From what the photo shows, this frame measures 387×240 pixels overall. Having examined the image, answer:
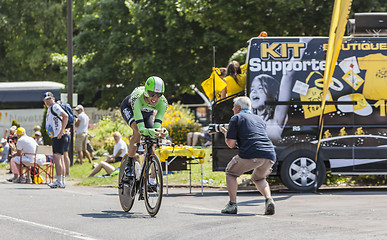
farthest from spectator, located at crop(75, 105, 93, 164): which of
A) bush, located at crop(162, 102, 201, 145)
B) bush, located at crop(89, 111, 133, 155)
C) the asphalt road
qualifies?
the asphalt road

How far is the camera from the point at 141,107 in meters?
11.0

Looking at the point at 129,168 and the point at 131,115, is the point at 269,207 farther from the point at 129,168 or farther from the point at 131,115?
the point at 131,115

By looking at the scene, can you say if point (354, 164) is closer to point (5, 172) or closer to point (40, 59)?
point (5, 172)

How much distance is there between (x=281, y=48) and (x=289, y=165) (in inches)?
84.8

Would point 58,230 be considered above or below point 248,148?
below

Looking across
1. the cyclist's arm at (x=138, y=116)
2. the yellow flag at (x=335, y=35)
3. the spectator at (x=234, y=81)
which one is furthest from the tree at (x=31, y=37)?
the cyclist's arm at (x=138, y=116)

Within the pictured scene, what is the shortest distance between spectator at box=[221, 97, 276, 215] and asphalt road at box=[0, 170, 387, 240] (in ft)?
1.24

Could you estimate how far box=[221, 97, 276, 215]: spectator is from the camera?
434 inches

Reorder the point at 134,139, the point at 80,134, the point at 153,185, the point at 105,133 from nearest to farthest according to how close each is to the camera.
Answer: the point at 153,185 → the point at 134,139 → the point at 80,134 → the point at 105,133

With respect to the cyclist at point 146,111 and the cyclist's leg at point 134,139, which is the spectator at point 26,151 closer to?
the cyclist at point 146,111

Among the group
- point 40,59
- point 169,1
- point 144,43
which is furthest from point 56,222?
point 40,59

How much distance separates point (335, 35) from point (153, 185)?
424 cm

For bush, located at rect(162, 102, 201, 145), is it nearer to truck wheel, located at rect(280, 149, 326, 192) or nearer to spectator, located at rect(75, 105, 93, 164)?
spectator, located at rect(75, 105, 93, 164)

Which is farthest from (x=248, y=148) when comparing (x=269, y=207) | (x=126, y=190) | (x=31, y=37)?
(x=31, y=37)
